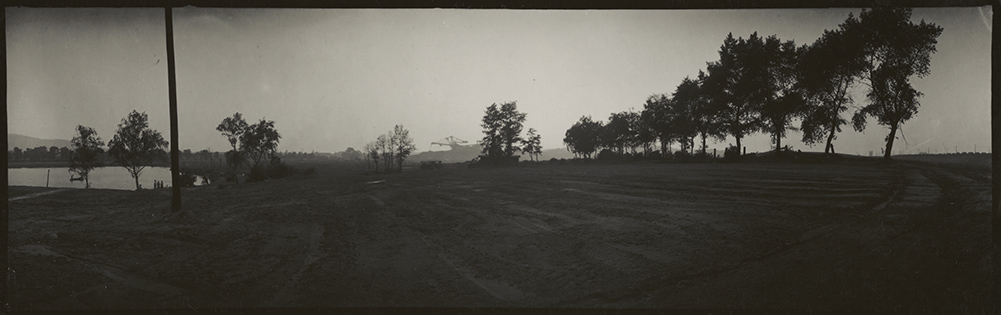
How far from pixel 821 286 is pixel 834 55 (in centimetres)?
599

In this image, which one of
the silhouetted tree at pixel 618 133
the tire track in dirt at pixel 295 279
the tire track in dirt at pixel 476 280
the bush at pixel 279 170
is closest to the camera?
the tire track in dirt at pixel 295 279

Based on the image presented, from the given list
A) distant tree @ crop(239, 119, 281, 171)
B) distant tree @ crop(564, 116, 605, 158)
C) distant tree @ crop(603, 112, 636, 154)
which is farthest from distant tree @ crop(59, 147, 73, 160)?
distant tree @ crop(603, 112, 636, 154)

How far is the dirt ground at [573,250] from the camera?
16.4 ft

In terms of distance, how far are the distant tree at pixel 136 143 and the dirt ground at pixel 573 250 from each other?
178 cm

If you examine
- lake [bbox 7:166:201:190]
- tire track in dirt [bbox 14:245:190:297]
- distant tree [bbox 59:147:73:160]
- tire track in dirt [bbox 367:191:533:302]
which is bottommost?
tire track in dirt [bbox 367:191:533:302]

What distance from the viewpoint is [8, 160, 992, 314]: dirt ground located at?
16.4 feet

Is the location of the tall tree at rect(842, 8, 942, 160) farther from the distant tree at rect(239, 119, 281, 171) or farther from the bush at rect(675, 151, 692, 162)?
the distant tree at rect(239, 119, 281, 171)

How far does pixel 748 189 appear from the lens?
9.57 m

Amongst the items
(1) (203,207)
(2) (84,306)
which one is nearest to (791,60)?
(2) (84,306)

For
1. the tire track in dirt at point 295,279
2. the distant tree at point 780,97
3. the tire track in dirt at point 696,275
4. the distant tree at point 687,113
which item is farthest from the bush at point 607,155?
the tire track in dirt at point 295,279

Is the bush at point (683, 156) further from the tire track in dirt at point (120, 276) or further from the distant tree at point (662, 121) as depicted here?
the tire track in dirt at point (120, 276)

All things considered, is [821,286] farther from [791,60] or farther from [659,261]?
[791,60]

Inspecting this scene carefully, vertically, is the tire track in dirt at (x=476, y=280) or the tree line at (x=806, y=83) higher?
the tree line at (x=806, y=83)

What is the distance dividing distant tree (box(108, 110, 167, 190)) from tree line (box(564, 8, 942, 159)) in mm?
9615
